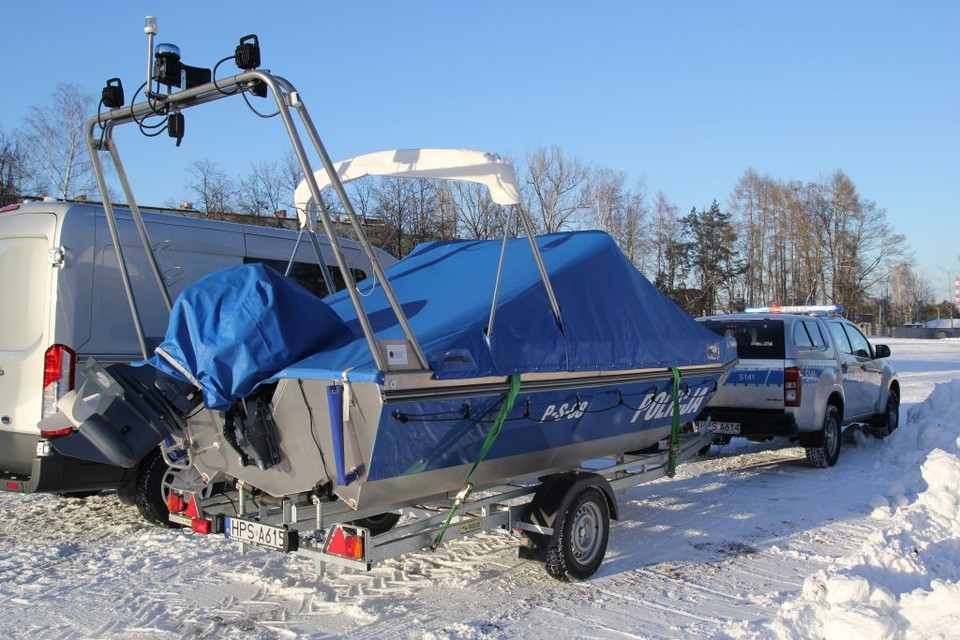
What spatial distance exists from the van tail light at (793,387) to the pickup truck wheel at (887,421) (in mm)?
3502

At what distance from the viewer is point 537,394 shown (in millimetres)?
5234

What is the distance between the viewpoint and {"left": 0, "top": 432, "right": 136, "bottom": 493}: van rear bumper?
605 centimetres

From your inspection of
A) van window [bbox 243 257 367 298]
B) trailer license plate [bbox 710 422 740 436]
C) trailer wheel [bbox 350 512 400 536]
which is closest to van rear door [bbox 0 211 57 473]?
van window [bbox 243 257 367 298]

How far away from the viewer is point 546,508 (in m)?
5.43

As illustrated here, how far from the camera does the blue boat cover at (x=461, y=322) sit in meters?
4.37

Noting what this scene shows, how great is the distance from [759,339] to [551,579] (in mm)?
5011

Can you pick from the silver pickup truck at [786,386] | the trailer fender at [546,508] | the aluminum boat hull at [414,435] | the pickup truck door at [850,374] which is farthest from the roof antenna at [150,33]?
the pickup truck door at [850,374]

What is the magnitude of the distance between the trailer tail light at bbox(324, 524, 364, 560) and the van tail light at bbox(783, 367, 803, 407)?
20.6ft

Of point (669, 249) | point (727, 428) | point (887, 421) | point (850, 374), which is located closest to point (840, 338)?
point (850, 374)

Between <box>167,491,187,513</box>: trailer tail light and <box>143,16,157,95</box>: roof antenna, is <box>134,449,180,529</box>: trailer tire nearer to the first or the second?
<box>167,491,187,513</box>: trailer tail light

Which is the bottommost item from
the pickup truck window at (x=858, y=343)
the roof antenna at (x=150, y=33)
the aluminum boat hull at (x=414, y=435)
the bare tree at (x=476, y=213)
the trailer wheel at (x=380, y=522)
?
the trailer wheel at (x=380, y=522)

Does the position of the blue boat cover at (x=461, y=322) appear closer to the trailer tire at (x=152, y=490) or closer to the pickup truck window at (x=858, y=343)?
the trailer tire at (x=152, y=490)

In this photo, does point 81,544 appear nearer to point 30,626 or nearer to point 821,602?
point 30,626

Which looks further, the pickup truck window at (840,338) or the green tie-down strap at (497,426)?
the pickup truck window at (840,338)
